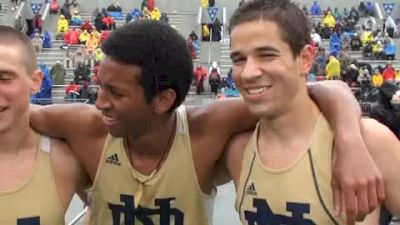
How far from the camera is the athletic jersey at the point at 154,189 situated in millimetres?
2707

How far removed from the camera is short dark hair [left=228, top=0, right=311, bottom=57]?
8.01ft

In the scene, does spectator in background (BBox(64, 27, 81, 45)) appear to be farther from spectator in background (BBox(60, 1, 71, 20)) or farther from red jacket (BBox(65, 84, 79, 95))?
red jacket (BBox(65, 84, 79, 95))

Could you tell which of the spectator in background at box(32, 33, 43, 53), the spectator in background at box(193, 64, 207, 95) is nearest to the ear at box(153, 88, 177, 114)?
the spectator in background at box(193, 64, 207, 95)

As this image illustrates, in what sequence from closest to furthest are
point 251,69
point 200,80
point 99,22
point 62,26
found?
point 251,69, point 200,80, point 99,22, point 62,26

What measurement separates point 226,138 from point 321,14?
2063cm

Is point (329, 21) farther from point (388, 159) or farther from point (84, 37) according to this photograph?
point (388, 159)

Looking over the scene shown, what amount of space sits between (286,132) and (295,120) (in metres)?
0.06

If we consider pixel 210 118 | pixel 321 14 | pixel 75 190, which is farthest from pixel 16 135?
pixel 321 14

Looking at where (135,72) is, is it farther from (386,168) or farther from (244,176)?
(386,168)

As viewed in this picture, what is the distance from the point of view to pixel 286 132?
2537mm

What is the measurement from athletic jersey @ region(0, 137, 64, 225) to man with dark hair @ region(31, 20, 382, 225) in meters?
0.17

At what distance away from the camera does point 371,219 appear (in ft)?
7.89

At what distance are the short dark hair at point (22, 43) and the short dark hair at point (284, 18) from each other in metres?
0.76

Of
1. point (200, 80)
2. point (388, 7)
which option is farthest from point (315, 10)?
point (200, 80)
